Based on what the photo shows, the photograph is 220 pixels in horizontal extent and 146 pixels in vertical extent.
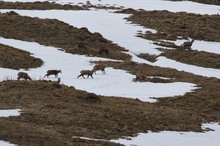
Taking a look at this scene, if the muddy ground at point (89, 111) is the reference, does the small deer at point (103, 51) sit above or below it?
above

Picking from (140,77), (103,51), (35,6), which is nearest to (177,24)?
(103,51)

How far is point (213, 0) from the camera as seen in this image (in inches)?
3479

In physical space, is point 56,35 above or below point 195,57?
above

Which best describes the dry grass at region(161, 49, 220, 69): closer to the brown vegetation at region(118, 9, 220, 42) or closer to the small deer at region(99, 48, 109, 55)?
the small deer at region(99, 48, 109, 55)

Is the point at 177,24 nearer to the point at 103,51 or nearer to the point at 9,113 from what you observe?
the point at 103,51

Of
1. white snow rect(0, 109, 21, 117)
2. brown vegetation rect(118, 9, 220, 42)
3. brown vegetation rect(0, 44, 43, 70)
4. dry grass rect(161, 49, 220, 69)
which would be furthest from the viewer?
brown vegetation rect(118, 9, 220, 42)

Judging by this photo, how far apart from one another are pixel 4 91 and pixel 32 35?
23.9 metres

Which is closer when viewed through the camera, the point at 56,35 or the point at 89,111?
the point at 89,111

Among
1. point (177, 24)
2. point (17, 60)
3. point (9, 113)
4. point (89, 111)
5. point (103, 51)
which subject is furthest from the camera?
point (177, 24)

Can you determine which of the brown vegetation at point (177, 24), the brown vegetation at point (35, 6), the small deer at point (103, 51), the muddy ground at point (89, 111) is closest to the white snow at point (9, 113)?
the muddy ground at point (89, 111)

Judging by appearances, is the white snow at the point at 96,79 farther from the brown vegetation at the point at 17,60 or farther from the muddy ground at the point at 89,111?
the muddy ground at the point at 89,111

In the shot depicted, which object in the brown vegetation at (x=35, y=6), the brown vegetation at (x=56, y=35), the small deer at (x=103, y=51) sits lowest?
the small deer at (x=103, y=51)

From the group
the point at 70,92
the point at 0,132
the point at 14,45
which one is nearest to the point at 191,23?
the point at 14,45

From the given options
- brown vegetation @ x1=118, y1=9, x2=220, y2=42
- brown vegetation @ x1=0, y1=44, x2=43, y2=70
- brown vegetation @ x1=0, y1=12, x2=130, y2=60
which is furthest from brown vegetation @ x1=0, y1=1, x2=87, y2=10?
brown vegetation @ x1=0, y1=44, x2=43, y2=70
